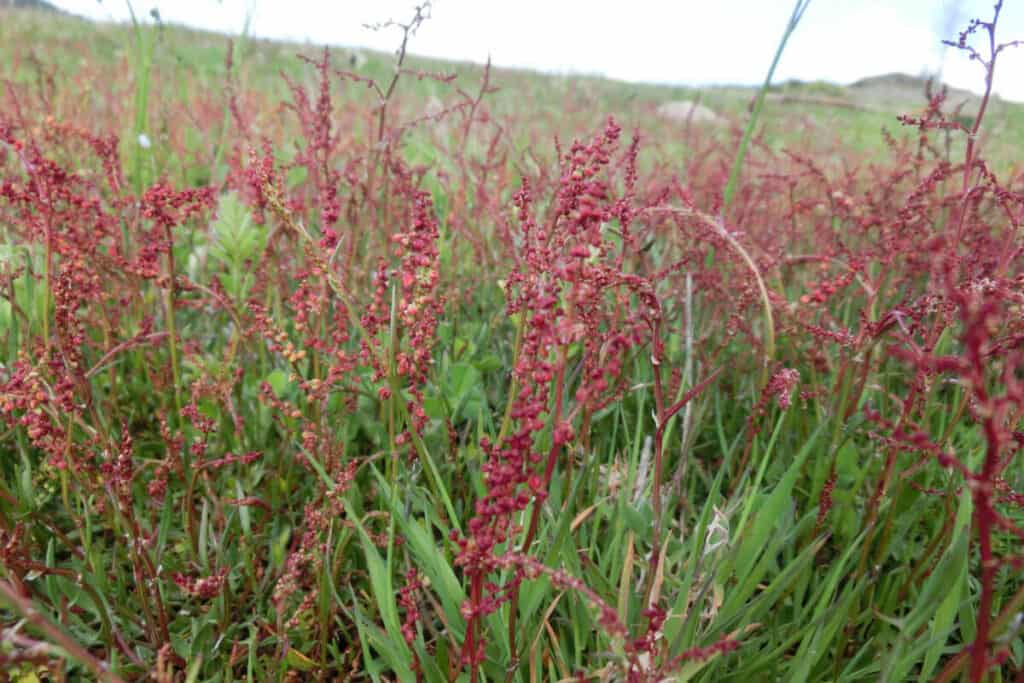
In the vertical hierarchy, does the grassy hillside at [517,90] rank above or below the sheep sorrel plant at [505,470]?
above

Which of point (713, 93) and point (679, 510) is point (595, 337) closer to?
point (679, 510)

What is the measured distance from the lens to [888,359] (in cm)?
235

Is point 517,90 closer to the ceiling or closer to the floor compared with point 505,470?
closer to the ceiling

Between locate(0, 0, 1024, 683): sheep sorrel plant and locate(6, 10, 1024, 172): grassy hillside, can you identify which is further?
Answer: locate(6, 10, 1024, 172): grassy hillside

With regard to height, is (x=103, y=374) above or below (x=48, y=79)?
below

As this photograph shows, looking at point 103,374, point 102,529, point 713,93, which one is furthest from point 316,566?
point 713,93

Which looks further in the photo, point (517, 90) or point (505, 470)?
point (517, 90)

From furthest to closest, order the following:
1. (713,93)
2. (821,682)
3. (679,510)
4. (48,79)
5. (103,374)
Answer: (713,93) → (48,79) → (103,374) → (679,510) → (821,682)

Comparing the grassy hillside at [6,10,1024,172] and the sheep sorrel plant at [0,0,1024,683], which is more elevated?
the grassy hillside at [6,10,1024,172]

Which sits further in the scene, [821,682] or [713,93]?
[713,93]

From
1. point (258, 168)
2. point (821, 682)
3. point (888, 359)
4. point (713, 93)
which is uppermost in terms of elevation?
point (713, 93)

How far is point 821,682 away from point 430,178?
327cm

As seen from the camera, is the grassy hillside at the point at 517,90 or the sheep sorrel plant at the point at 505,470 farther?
the grassy hillside at the point at 517,90

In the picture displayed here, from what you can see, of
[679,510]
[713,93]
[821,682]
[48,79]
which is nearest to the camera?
[821,682]
